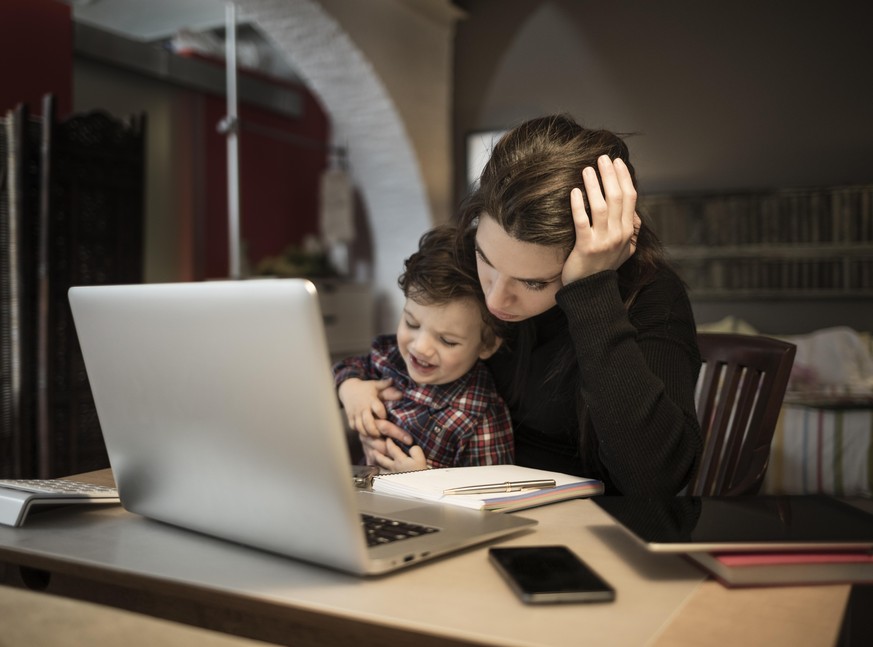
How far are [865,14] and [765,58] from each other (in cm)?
48

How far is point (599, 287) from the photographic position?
109 centimetres

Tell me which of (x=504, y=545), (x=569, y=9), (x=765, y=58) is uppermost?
(x=569, y=9)

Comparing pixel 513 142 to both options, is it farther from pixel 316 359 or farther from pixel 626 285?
pixel 316 359

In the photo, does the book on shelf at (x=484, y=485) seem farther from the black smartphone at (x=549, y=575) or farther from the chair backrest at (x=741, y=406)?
the chair backrest at (x=741, y=406)

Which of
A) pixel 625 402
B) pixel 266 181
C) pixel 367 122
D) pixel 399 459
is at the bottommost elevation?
pixel 399 459

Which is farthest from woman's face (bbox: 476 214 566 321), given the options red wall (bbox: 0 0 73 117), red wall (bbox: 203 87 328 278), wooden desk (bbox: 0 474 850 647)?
red wall (bbox: 203 87 328 278)

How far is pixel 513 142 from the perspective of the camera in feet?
3.97

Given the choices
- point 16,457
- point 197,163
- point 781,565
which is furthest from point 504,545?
point 197,163

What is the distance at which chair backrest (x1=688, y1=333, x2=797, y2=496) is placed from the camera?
1.32 m

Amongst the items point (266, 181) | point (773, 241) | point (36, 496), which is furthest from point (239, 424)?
point (266, 181)

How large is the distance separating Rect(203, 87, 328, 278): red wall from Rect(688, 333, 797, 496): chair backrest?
145 inches

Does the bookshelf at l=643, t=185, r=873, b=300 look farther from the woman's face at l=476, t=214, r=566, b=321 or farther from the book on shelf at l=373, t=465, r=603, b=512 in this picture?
the book on shelf at l=373, t=465, r=603, b=512

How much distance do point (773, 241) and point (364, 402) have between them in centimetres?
334

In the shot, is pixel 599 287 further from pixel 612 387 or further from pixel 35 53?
pixel 35 53
